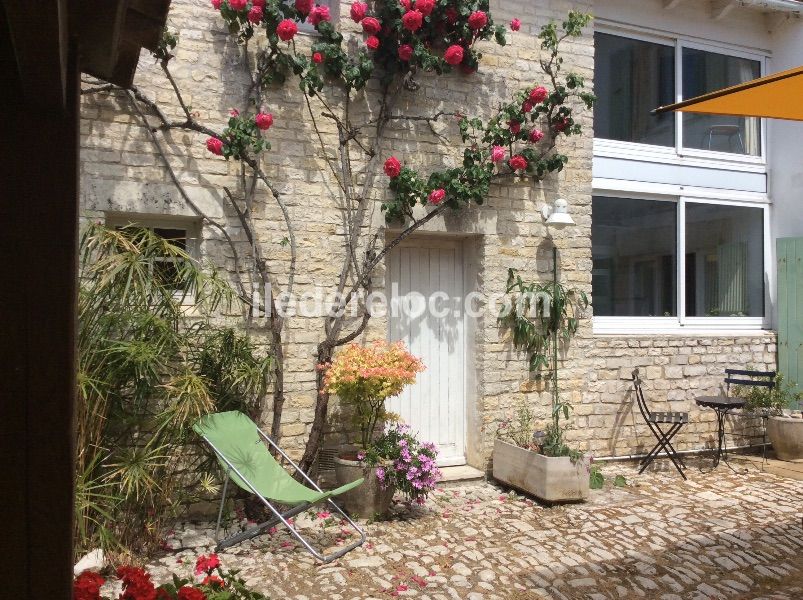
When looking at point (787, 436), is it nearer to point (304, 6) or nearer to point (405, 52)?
point (405, 52)

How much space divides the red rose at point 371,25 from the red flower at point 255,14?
890 millimetres

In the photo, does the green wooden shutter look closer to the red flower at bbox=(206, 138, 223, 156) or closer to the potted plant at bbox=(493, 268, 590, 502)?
the potted plant at bbox=(493, 268, 590, 502)

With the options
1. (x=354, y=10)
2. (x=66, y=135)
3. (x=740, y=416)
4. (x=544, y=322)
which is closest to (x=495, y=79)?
(x=354, y=10)

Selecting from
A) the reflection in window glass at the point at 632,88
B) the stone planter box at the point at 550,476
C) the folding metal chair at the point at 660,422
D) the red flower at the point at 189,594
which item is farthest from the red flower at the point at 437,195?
the red flower at the point at 189,594

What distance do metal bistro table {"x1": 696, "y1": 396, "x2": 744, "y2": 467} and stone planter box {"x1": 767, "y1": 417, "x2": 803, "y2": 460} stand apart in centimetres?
48

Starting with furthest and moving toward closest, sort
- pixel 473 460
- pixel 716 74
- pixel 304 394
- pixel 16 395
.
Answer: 1. pixel 716 74
2. pixel 473 460
3. pixel 304 394
4. pixel 16 395

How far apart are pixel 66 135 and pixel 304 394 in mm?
3951

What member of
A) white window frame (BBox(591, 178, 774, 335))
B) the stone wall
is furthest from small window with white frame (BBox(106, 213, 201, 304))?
white window frame (BBox(591, 178, 774, 335))

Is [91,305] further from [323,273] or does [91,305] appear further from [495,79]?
[495,79]

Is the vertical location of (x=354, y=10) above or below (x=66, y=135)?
above

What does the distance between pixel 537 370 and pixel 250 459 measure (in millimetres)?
2992

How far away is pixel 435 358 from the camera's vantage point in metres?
6.29

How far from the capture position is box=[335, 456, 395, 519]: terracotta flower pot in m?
5.00

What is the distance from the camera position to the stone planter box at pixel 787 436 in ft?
23.0
